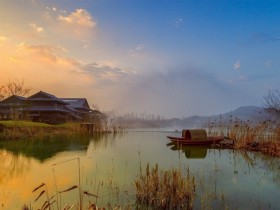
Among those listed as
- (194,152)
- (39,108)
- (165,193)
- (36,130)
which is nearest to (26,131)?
(36,130)

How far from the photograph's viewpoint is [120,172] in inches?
513

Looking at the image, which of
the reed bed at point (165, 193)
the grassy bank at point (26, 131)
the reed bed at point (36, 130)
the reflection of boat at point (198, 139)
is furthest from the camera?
the reed bed at point (36, 130)

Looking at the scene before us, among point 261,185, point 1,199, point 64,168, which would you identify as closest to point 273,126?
point 261,185

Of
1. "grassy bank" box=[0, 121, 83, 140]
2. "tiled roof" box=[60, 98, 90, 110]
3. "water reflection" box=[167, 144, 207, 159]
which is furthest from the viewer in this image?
"tiled roof" box=[60, 98, 90, 110]

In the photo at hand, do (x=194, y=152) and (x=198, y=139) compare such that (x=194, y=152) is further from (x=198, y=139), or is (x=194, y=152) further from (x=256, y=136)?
(x=256, y=136)

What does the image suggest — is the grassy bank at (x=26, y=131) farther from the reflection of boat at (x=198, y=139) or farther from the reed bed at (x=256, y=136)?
the reed bed at (x=256, y=136)

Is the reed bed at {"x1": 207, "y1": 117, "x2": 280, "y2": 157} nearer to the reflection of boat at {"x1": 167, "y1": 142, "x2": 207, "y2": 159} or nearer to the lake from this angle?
the reflection of boat at {"x1": 167, "y1": 142, "x2": 207, "y2": 159}

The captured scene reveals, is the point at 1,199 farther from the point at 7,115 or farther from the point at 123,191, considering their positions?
the point at 7,115

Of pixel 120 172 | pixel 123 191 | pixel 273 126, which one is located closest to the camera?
pixel 123 191

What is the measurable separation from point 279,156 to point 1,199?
54.4 ft

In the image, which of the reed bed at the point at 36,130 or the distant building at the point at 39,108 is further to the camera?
the distant building at the point at 39,108

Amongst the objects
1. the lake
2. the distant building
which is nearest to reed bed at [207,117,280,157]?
the lake

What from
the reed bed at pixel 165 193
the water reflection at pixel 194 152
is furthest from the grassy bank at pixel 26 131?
the reed bed at pixel 165 193

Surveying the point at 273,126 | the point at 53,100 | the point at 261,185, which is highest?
the point at 53,100
